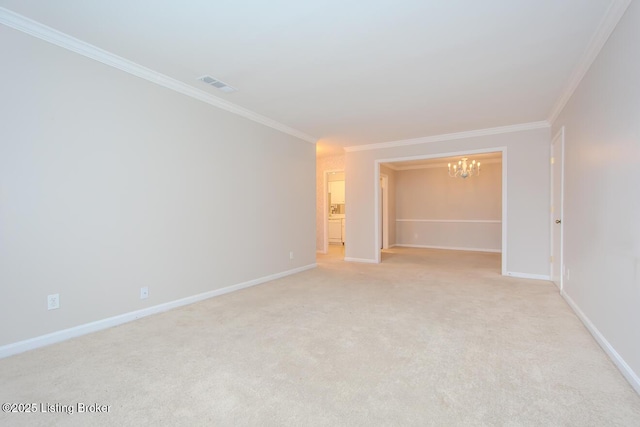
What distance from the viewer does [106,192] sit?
281 centimetres

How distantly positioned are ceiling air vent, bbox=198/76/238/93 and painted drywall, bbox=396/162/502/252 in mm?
6527

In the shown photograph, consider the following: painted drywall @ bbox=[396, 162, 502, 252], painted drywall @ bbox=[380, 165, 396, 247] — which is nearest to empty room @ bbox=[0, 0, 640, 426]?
painted drywall @ bbox=[396, 162, 502, 252]

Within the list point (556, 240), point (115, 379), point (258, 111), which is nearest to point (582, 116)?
point (556, 240)

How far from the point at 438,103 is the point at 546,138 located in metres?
2.19

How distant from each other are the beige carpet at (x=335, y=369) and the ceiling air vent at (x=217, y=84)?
244 centimetres

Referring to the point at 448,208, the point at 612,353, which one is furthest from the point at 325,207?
the point at 612,353

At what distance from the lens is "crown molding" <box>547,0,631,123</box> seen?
2.09 metres

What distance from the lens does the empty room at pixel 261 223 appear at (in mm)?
1823

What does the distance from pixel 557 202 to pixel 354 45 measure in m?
3.50

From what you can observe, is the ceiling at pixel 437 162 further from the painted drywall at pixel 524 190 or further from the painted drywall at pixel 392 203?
the painted drywall at pixel 524 190

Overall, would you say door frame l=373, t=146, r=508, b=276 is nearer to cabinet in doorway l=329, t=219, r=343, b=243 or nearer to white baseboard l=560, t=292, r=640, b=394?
white baseboard l=560, t=292, r=640, b=394

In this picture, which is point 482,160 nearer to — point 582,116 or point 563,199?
point 563,199

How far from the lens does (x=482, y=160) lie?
7832 millimetres

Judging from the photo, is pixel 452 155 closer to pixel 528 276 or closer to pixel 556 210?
pixel 556 210
